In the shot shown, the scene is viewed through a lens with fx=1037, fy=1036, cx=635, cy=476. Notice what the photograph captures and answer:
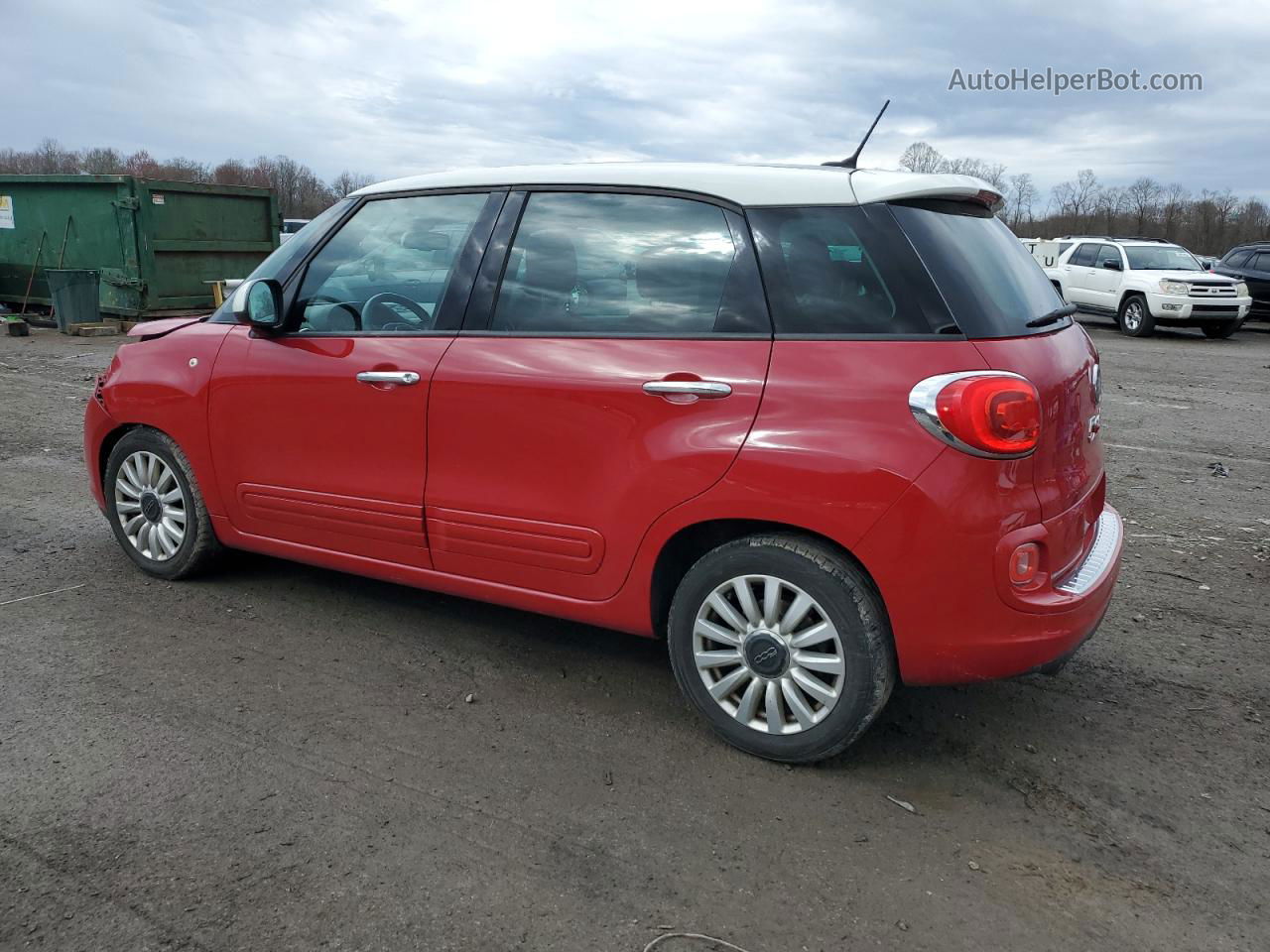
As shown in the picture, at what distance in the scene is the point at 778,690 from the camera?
3127mm

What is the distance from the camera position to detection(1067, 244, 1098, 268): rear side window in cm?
2044

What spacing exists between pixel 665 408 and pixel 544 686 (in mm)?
1165

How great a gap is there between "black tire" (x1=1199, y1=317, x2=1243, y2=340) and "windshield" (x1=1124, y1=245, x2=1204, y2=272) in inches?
47.0

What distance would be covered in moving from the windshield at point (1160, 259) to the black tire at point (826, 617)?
18596 mm

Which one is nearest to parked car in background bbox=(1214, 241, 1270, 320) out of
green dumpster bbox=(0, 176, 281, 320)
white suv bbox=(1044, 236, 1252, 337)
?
white suv bbox=(1044, 236, 1252, 337)

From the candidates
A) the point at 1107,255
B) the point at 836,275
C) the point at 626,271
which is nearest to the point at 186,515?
the point at 626,271

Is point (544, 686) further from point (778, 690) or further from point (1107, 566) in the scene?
point (1107, 566)

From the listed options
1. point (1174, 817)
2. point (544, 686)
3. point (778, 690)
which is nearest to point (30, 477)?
point (544, 686)

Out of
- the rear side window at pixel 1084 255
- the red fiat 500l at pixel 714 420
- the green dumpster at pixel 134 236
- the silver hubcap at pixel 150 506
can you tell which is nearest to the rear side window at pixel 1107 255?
the rear side window at pixel 1084 255

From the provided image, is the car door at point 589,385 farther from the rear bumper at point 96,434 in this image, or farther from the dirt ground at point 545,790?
the rear bumper at point 96,434

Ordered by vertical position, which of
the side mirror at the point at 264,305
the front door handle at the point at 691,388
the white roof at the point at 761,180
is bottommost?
the front door handle at the point at 691,388

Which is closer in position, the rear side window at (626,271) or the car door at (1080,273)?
the rear side window at (626,271)

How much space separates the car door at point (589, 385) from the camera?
313 centimetres

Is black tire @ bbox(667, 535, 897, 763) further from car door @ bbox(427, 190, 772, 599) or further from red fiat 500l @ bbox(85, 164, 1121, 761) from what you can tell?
car door @ bbox(427, 190, 772, 599)
